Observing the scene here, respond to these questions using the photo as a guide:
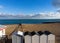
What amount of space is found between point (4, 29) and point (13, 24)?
6.3 inches

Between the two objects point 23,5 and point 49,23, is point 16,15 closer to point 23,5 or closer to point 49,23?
point 23,5

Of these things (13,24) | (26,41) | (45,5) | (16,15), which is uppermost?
(45,5)

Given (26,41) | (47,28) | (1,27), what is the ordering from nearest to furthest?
(26,41) → (1,27) → (47,28)

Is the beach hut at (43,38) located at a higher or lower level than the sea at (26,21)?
lower

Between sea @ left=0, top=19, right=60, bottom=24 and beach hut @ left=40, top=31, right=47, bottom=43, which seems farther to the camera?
sea @ left=0, top=19, right=60, bottom=24

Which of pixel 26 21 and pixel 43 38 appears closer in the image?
Result: pixel 43 38

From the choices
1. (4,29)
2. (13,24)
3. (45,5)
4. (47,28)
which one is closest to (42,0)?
(45,5)

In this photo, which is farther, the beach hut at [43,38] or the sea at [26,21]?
the sea at [26,21]

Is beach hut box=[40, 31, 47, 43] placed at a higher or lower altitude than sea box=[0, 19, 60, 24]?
lower

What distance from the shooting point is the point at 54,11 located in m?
1.78

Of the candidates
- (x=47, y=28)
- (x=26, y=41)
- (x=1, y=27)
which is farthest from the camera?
(x=47, y=28)

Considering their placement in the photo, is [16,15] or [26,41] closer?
[26,41]

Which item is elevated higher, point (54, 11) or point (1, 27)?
point (54, 11)

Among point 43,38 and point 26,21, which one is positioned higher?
point 26,21
